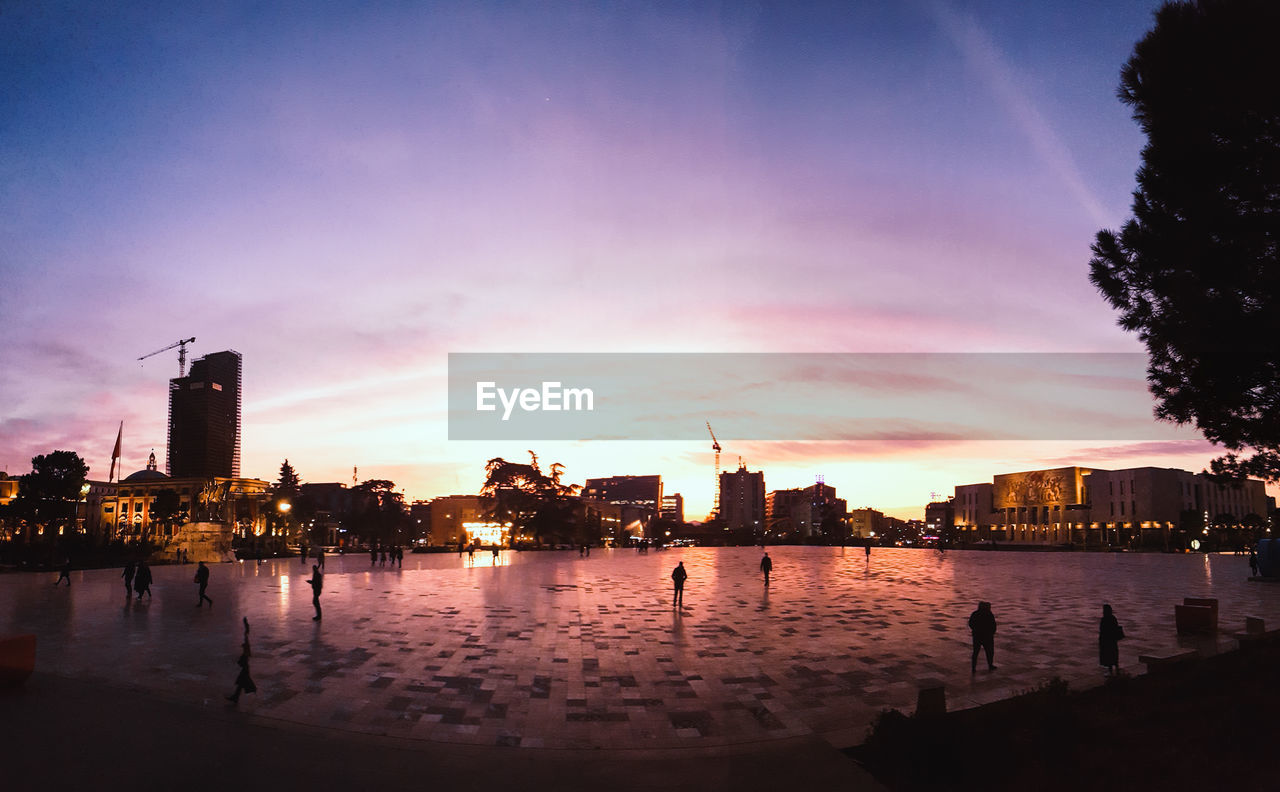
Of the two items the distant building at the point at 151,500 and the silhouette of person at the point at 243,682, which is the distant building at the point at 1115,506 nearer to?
the silhouette of person at the point at 243,682

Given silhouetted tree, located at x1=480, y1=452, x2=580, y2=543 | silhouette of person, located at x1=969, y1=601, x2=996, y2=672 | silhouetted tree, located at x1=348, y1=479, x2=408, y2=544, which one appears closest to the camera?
silhouette of person, located at x1=969, y1=601, x2=996, y2=672

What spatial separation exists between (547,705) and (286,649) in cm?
798

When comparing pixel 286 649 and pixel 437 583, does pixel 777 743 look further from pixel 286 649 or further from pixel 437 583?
pixel 437 583

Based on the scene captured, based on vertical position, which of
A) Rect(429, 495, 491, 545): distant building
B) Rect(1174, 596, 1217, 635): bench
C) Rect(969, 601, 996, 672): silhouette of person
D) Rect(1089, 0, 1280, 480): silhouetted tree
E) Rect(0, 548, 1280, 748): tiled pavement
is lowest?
Rect(429, 495, 491, 545): distant building

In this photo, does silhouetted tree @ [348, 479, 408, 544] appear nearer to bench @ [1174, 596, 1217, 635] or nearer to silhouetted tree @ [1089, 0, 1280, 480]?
bench @ [1174, 596, 1217, 635]

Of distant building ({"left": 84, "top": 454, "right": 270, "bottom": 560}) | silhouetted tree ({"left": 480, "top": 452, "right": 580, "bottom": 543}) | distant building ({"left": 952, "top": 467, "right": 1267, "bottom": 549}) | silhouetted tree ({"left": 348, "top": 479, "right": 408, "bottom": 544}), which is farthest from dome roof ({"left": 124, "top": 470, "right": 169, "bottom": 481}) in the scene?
distant building ({"left": 952, "top": 467, "right": 1267, "bottom": 549})

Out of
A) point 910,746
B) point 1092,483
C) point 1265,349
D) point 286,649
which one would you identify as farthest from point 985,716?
point 1092,483

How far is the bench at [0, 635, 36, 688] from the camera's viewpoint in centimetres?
1162

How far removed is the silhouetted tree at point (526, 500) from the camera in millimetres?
96938

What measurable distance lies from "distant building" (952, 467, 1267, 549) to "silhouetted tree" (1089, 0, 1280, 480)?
374ft

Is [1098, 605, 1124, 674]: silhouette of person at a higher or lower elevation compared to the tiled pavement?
higher

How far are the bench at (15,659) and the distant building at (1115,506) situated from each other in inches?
4888

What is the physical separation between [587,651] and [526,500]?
82.9 m

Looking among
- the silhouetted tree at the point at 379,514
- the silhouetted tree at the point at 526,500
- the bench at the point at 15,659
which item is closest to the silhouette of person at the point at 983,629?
the bench at the point at 15,659
